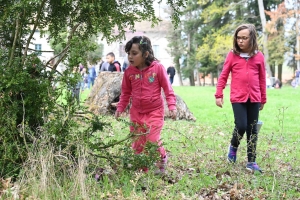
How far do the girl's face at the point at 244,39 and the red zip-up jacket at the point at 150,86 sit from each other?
0.97 metres

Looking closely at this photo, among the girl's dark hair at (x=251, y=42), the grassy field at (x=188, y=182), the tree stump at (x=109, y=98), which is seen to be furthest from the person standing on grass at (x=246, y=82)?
the tree stump at (x=109, y=98)

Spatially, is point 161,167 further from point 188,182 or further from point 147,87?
point 147,87

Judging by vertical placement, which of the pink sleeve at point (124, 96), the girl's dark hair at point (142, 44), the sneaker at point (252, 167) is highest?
the girl's dark hair at point (142, 44)

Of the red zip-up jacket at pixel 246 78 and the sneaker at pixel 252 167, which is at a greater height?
the red zip-up jacket at pixel 246 78

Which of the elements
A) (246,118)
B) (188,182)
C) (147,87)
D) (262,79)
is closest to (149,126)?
(147,87)

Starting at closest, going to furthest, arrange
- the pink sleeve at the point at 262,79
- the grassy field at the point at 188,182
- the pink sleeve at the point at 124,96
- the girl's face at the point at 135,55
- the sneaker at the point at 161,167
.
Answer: the grassy field at the point at 188,182 < the sneaker at the point at 161,167 < the girl's face at the point at 135,55 < the pink sleeve at the point at 124,96 < the pink sleeve at the point at 262,79

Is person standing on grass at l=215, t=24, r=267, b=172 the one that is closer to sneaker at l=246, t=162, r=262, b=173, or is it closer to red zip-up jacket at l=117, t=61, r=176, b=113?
sneaker at l=246, t=162, r=262, b=173

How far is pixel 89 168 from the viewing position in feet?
13.1

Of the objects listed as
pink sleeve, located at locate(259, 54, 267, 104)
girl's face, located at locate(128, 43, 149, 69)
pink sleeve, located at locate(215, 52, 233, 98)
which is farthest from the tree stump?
girl's face, located at locate(128, 43, 149, 69)

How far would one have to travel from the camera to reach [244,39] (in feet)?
16.3

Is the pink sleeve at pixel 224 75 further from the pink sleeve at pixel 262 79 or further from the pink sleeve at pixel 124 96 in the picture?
the pink sleeve at pixel 124 96

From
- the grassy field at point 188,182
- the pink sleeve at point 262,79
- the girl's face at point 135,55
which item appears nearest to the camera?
the grassy field at point 188,182

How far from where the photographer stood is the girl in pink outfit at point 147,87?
4.62m

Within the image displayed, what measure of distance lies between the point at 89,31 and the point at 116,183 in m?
1.49
